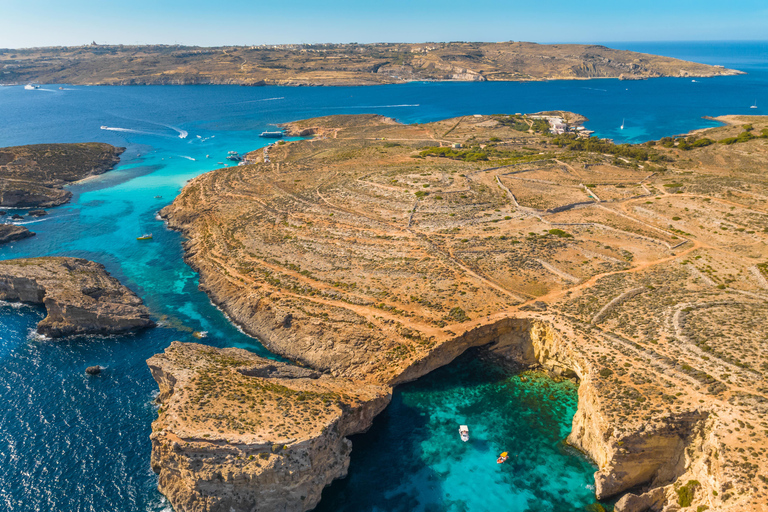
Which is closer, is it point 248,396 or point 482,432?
point 248,396

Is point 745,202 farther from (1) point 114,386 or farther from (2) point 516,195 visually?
(1) point 114,386

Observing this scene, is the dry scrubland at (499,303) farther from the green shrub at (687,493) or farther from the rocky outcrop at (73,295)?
the rocky outcrop at (73,295)

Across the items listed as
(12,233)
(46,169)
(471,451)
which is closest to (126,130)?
(46,169)

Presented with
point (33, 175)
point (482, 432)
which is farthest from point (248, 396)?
point (33, 175)

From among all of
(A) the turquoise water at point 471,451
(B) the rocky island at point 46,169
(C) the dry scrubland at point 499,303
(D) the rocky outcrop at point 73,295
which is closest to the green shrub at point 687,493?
(C) the dry scrubland at point 499,303

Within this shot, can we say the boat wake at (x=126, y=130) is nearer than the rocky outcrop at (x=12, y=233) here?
No
